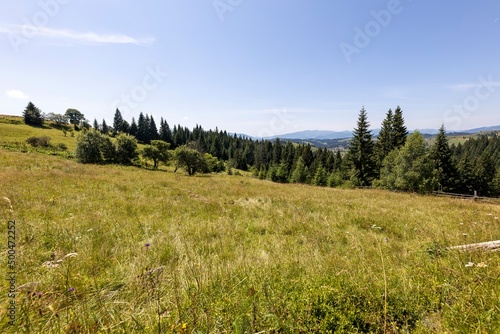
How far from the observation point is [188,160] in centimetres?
4400

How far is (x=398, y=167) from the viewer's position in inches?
1204

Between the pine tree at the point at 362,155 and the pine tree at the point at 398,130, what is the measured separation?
405 centimetres

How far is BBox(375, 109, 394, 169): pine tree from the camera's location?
38906 mm

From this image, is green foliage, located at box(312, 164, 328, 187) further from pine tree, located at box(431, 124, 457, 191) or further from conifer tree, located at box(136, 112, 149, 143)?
conifer tree, located at box(136, 112, 149, 143)

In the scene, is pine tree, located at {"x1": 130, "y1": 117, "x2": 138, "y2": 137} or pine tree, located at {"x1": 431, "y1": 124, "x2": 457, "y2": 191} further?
pine tree, located at {"x1": 130, "y1": 117, "x2": 138, "y2": 137}

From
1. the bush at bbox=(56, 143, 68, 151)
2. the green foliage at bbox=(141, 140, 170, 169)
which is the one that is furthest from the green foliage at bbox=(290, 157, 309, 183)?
the bush at bbox=(56, 143, 68, 151)

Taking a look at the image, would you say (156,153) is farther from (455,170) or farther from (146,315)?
(455,170)

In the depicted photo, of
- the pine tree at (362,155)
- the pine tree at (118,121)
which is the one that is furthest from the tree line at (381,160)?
the pine tree at (118,121)

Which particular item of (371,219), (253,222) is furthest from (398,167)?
(253,222)

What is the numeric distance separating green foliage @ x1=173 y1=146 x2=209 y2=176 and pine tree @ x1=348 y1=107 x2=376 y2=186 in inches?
1256

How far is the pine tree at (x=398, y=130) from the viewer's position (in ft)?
124

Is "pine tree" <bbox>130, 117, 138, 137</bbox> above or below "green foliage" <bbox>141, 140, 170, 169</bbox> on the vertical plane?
above

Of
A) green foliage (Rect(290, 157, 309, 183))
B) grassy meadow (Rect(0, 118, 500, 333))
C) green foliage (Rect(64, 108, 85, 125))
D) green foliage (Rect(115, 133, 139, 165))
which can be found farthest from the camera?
green foliage (Rect(64, 108, 85, 125))

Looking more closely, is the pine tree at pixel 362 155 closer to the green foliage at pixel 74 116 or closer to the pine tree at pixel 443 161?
the pine tree at pixel 443 161
